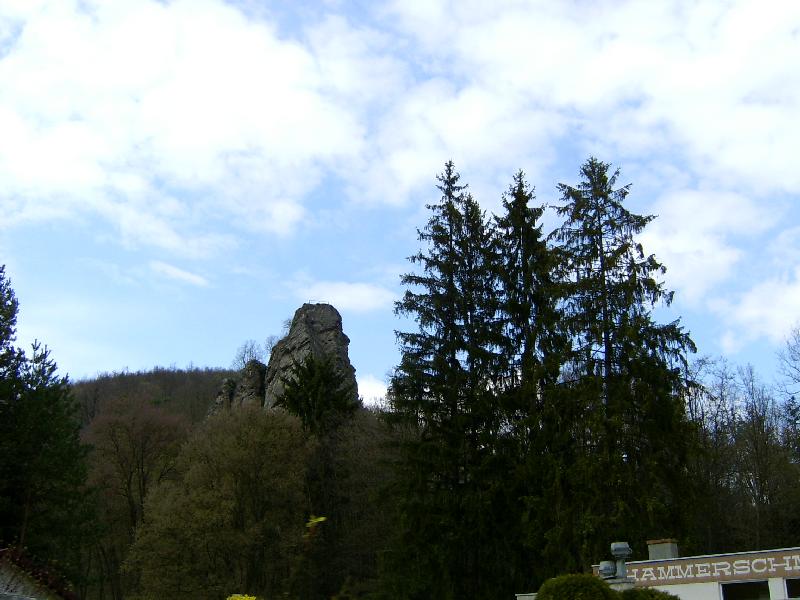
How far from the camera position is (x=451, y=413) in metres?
28.8

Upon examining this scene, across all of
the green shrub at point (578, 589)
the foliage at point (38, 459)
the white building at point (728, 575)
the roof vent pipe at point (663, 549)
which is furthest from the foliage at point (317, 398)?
the green shrub at point (578, 589)

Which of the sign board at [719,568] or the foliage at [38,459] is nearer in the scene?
the sign board at [719,568]

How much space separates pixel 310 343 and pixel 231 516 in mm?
18878

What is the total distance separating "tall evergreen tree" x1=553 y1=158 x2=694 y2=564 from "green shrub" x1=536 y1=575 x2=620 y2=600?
13625 mm

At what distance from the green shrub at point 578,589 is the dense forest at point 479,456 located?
10.2 m

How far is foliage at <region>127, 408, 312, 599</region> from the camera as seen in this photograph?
34.6 metres

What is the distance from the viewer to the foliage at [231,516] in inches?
1361

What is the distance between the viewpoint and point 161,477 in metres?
46.0

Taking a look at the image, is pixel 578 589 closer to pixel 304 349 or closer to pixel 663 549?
pixel 663 549

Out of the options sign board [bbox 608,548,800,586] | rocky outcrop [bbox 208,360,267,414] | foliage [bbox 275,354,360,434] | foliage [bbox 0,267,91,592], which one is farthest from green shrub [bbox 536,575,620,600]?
rocky outcrop [bbox 208,360,267,414]

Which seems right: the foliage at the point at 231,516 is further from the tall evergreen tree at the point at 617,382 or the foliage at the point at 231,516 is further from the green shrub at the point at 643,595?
the green shrub at the point at 643,595

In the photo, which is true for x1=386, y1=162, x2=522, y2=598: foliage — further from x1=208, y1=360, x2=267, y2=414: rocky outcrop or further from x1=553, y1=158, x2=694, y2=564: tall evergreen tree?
x1=208, y1=360, x2=267, y2=414: rocky outcrop

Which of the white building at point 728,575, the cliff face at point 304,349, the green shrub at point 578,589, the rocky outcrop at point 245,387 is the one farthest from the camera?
the rocky outcrop at point 245,387

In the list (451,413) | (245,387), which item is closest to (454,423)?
(451,413)
